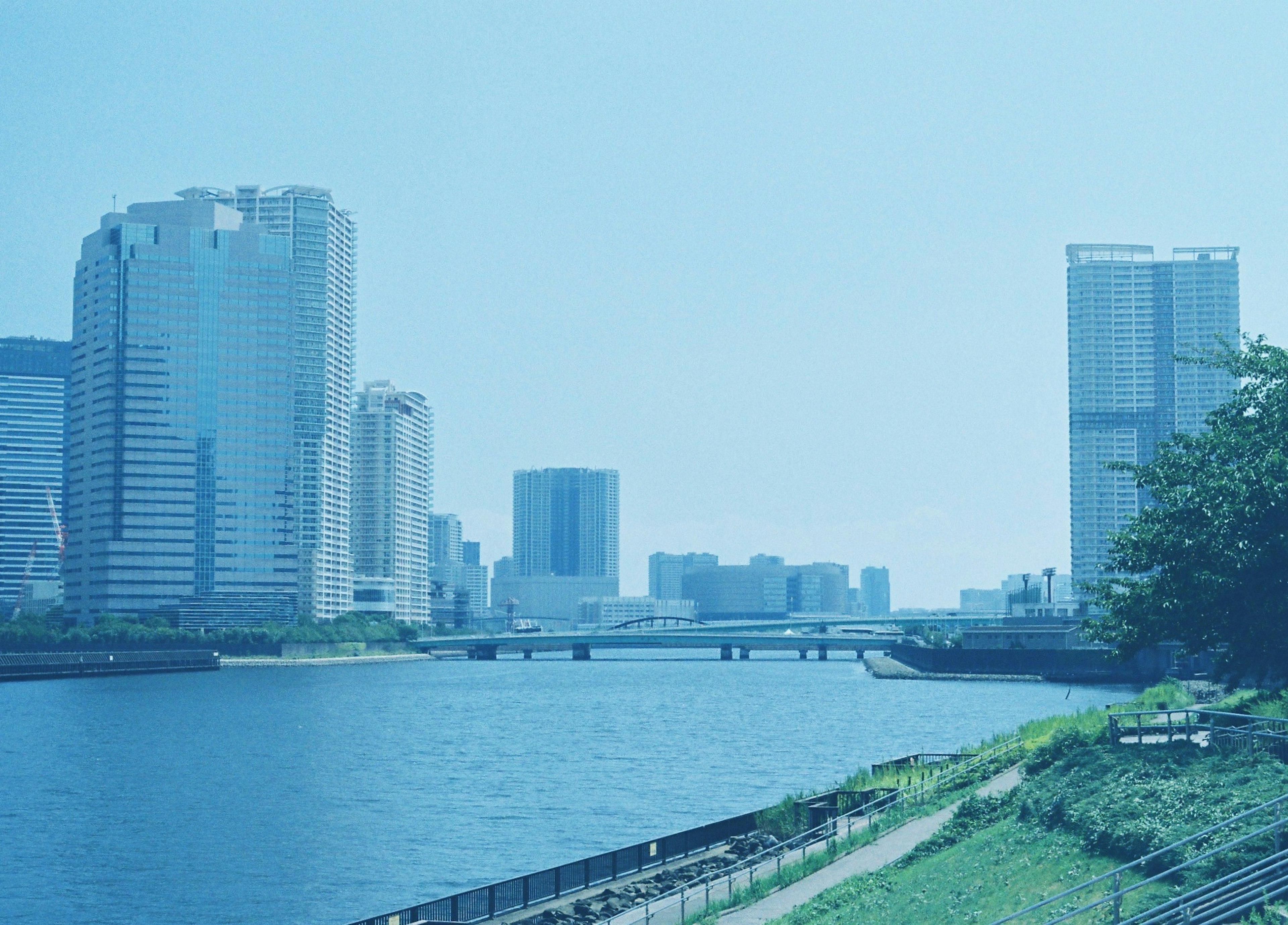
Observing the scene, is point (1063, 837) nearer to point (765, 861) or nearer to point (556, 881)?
point (765, 861)

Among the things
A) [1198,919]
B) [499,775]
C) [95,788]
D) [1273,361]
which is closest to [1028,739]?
[1273,361]

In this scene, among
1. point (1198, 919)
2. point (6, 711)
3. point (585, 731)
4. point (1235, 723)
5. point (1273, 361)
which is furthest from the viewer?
point (6, 711)

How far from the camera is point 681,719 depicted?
136125 mm

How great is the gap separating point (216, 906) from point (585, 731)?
70.8 m

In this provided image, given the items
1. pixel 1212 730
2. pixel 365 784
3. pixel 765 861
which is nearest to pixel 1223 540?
pixel 1212 730

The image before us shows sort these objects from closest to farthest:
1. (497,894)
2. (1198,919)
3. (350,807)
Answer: (1198,919) → (497,894) → (350,807)

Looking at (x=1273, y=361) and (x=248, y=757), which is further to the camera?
(x=248, y=757)

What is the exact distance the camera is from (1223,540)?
44719 millimetres

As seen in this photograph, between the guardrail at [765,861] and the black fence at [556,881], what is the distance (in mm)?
2702

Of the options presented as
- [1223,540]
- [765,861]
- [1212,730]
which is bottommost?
[765,861]

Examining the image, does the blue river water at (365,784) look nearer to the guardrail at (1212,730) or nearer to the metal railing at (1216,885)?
the guardrail at (1212,730)

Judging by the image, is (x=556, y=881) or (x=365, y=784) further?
(x=365, y=784)

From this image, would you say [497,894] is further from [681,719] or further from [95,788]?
[681,719]

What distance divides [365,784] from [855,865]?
5093 centimetres
